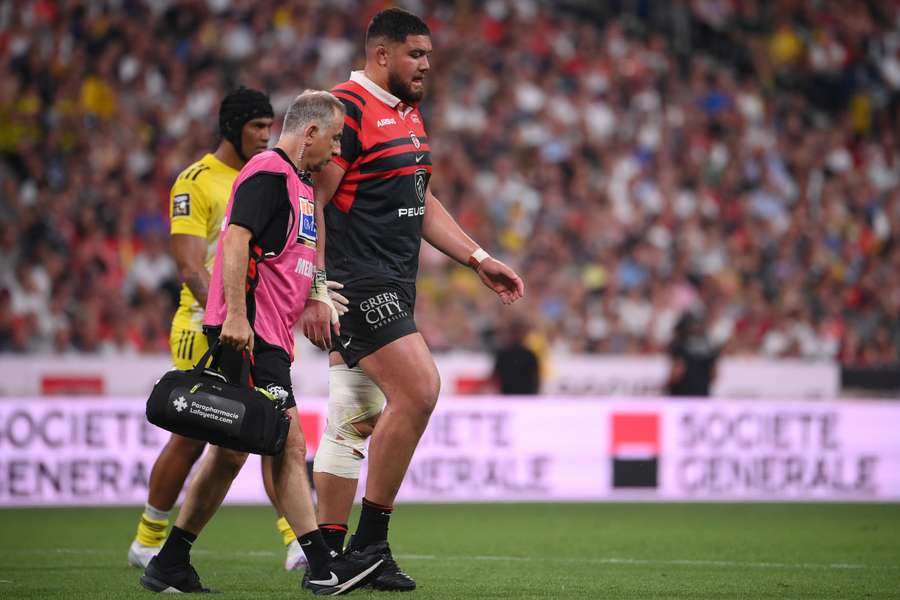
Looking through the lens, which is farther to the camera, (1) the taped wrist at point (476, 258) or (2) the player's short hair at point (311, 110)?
(1) the taped wrist at point (476, 258)

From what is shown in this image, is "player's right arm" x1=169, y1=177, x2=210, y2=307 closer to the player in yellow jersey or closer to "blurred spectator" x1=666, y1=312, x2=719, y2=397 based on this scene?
the player in yellow jersey

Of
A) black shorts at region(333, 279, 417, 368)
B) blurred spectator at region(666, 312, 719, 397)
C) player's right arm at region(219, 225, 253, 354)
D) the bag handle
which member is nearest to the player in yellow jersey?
black shorts at region(333, 279, 417, 368)

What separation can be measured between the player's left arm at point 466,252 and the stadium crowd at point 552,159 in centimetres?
908

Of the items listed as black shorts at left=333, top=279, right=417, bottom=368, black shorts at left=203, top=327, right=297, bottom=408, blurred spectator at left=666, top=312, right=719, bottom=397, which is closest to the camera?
black shorts at left=203, top=327, right=297, bottom=408

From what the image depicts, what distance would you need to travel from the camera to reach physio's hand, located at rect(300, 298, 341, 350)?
6.08 meters

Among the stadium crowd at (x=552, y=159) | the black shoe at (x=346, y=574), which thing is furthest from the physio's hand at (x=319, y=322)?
the stadium crowd at (x=552, y=159)

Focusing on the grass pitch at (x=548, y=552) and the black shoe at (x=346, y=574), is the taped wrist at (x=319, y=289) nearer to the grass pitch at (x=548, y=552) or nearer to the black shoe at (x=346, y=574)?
the black shoe at (x=346, y=574)

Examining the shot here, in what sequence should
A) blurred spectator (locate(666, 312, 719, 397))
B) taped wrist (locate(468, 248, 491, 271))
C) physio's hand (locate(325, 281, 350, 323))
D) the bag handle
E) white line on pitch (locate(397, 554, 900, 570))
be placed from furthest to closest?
blurred spectator (locate(666, 312, 719, 397)), white line on pitch (locate(397, 554, 900, 570)), taped wrist (locate(468, 248, 491, 271)), physio's hand (locate(325, 281, 350, 323)), the bag handle

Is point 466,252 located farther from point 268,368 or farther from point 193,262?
point 193,262

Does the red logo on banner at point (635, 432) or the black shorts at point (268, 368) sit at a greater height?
the black shorts at point (268, 368)

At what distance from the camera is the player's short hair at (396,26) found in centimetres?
663

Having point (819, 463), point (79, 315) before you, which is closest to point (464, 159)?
point (79, 315)

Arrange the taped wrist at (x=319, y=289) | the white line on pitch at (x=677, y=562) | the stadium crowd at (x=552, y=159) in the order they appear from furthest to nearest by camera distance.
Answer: the stadium crowd at (x=552, y=159), the white line on pitch at (x=677, y=562), the taped wrist at (x=319, y=289)

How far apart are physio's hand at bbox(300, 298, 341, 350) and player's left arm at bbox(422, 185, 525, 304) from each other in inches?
34.0
